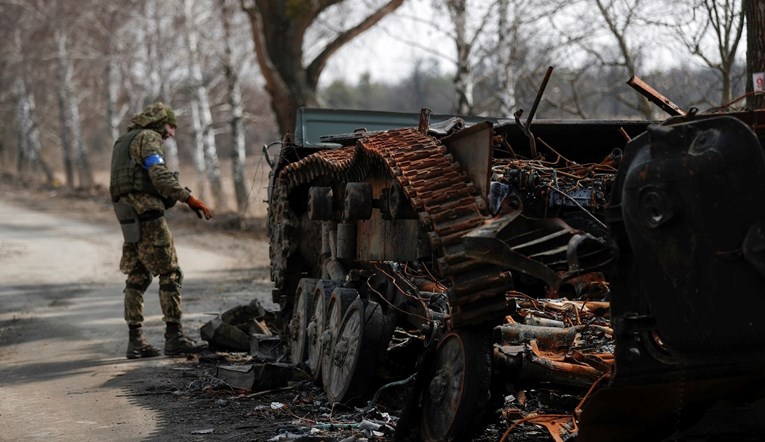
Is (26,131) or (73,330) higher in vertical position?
(26,131)

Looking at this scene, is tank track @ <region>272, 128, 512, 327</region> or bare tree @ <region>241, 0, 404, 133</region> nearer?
tank track @ <region>272, 128, 512, 327</region>

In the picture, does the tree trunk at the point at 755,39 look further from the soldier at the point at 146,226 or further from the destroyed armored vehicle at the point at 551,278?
the soldier at the point at 146,226

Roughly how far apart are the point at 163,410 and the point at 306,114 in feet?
11.2

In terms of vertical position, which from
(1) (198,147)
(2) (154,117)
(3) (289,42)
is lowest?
(2) (154,117)

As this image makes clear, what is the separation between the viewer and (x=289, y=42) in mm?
20359

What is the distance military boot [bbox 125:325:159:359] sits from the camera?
9086 millimetres

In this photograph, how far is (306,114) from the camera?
946 centimetres

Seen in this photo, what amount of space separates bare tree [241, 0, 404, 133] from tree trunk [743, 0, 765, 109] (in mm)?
11836

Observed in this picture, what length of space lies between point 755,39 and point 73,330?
648 centimetres

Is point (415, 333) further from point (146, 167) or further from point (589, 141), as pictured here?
point (146, 167)

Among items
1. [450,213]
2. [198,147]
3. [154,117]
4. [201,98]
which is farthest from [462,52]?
[198,147]

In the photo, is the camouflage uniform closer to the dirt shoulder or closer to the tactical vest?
the tactical vest

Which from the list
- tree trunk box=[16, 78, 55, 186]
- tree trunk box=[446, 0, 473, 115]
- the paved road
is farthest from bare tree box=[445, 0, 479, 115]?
tree trunk box=[16, 78, 55, 186]

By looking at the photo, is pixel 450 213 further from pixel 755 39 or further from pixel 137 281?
pixel 137 281
